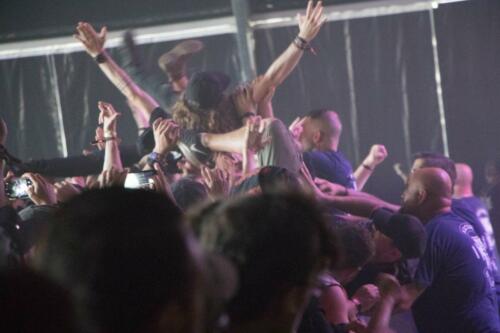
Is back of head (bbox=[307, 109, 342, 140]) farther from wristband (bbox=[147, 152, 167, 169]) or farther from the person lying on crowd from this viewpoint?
wristband (bbox=[147, 152, 167, 169])

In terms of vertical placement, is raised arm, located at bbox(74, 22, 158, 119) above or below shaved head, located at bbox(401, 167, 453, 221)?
above

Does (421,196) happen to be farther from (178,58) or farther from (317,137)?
(178,58)

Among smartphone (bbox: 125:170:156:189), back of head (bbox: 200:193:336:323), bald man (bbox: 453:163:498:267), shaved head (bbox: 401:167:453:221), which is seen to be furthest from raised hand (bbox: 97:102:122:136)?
back of head (bbox: 200:193:336:323)

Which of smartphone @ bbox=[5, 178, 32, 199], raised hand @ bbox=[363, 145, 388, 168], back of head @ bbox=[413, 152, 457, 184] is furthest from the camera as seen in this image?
raised hand @ bbox=[363, 145, 388, 168]

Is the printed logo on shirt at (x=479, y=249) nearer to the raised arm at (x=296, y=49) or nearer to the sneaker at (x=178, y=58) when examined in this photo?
the raised arm at (x=296, y=49)

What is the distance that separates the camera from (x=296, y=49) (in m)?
4.93

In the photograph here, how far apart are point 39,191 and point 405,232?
1480 mm

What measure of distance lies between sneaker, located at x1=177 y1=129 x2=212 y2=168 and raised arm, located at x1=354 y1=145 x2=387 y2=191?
50.6 inches

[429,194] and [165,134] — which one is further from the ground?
[165,134]

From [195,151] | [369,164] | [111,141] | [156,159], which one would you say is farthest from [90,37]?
[369,164]

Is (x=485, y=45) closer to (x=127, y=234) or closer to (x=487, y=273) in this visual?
(x=487, y=273)

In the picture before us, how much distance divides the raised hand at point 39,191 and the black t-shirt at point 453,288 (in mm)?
1550

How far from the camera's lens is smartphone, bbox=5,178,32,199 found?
3.51 m

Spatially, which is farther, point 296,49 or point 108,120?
point 296,49
